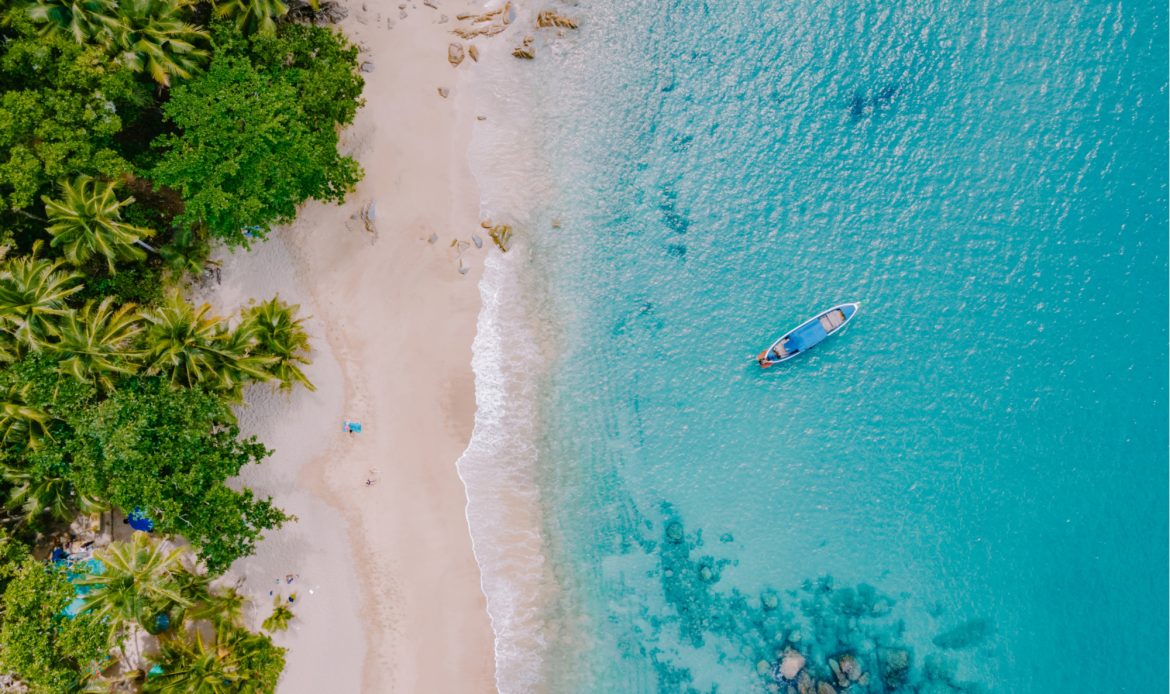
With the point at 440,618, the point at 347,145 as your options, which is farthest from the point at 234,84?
the point at 440,618

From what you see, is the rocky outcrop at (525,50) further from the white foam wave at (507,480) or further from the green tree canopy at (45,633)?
the green tree canopy at (45,633)

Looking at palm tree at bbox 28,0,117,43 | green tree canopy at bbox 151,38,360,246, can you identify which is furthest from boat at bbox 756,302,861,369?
palm tree at bbox 28,0,117,43

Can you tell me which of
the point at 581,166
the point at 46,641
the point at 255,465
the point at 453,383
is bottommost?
the point at 46,641

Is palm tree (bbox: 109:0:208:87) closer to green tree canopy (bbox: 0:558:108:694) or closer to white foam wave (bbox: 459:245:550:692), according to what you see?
white foam wave (bbox: 459:245:550:692)

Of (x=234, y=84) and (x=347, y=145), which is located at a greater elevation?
(x=347, y=145)

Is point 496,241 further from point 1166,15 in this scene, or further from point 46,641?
point 1166,15

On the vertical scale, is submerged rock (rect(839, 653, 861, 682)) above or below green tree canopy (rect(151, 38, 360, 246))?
below

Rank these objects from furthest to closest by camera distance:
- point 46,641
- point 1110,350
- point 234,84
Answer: point 1110,350
point 234,84
point 46,641

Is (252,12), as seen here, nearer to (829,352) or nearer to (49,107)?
(49,107)
